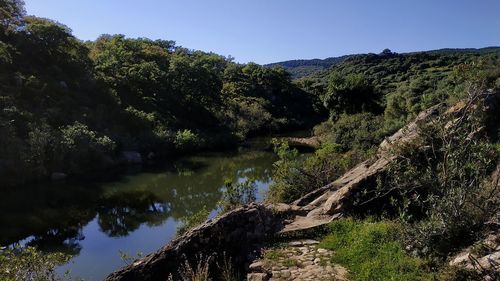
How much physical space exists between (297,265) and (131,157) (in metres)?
27.0

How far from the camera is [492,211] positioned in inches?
261

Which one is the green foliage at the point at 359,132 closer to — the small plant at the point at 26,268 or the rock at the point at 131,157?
the rock at the point at 131,157

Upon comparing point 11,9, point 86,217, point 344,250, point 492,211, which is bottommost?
point 86,217

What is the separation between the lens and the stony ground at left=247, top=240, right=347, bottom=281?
669 centimetres

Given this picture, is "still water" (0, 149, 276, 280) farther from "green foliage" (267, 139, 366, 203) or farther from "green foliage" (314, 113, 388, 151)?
"green foliage" (314, 113, 388, 151)

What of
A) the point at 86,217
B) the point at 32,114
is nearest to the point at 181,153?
the point at 32,114

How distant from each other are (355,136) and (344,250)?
65.4ft

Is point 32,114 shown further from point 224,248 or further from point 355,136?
point 224,248

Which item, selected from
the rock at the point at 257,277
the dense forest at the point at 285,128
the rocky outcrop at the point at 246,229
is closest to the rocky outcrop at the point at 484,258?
the dense forest at the point at 285,128

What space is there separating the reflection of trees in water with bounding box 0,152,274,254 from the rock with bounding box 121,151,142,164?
147 inches

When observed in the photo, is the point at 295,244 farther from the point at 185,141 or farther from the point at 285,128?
the point at 285,128

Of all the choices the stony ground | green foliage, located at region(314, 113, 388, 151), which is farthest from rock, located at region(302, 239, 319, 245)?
green foliage, located at region(314, 113, 388, 151)

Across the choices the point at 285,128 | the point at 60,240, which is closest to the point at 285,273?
the point at 60,240

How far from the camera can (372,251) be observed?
708 centimetres
